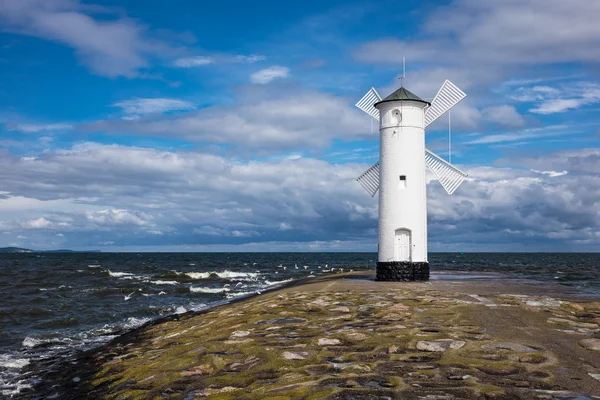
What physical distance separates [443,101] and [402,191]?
523cm

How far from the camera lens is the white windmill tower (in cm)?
2142

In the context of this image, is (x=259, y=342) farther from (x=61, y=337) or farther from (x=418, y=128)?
(x=418, y=128)

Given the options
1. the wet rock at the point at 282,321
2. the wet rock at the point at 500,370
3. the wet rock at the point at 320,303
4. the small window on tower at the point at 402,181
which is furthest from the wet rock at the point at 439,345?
the small window on tower at the point at 402,181

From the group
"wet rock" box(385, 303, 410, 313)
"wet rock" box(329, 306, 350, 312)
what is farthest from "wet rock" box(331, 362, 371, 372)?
"wet rock" box(329, 306, 350, 312)

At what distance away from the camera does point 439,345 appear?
809 centimetres

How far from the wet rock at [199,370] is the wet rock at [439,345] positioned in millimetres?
3083

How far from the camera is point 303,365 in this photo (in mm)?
7539

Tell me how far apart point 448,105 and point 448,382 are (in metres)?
19.1

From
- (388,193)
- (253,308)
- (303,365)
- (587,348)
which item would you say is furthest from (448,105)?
(303,365)

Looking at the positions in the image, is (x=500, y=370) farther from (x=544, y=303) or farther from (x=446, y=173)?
(x=446, y=173)

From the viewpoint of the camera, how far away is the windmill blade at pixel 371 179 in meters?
25.4

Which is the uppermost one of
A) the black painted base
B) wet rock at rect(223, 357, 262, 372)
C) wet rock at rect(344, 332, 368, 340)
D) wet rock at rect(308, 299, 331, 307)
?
the black painted base

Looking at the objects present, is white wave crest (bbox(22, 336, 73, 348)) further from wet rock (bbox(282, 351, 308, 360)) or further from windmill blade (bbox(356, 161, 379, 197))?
windmill blade (bbox(356, 161, 379, 197))

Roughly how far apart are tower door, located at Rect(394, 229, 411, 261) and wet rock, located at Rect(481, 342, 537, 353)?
13.3m
